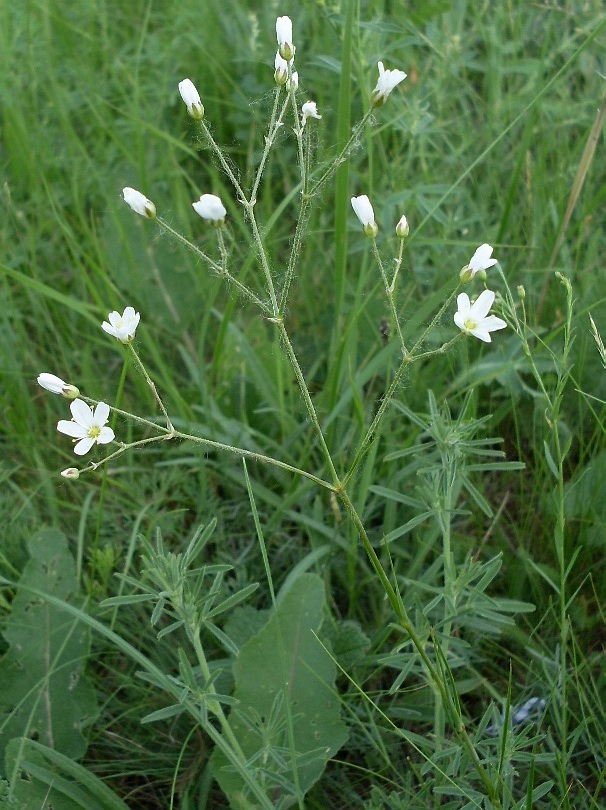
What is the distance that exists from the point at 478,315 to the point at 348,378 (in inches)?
32.3

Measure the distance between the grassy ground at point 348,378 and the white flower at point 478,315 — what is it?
0.14 meters

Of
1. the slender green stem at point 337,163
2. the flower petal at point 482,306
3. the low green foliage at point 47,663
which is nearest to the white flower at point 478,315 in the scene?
the flower petal at point 482,306

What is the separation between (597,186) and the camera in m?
2.83

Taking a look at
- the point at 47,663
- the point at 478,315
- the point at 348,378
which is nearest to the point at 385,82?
the point at 478,315

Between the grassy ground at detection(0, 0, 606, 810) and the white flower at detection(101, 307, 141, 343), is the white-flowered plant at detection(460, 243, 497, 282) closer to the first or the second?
the grassy ground at detection(0, 0, 606, 810)

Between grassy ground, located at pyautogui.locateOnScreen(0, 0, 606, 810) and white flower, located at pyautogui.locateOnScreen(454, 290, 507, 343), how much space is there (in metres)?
0.14

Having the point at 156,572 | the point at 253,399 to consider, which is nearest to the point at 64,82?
the point at 253,399

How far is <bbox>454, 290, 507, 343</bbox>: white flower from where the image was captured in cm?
146

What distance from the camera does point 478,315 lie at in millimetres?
1499

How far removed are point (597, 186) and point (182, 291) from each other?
148cm

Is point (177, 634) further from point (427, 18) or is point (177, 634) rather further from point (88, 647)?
point (427, 18)

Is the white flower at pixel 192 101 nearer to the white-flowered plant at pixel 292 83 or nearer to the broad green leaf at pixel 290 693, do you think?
the white-flowered plant at pixel 292 83

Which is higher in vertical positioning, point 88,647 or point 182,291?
point 182,291

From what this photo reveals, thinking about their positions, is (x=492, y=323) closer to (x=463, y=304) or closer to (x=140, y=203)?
(x=463, y=304)
